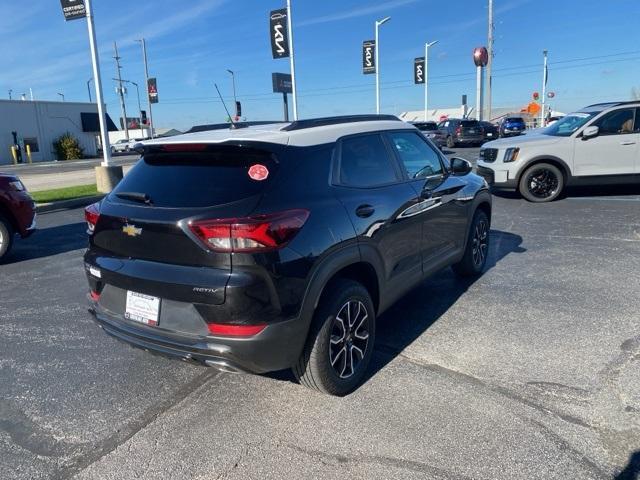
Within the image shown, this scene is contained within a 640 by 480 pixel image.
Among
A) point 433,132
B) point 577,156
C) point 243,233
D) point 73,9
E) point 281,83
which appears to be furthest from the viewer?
point 433,132

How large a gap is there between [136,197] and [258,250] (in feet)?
3.26

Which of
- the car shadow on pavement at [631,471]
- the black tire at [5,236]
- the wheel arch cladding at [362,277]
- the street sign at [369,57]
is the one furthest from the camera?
the street sign at [369,57]

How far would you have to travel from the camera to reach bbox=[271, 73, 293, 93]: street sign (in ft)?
73.1

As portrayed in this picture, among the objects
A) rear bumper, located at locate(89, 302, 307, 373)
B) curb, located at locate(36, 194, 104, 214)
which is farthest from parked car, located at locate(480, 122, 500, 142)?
rear bumper, located at locate(89, 302, 307, 373)

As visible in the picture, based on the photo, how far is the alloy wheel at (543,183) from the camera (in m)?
10.2

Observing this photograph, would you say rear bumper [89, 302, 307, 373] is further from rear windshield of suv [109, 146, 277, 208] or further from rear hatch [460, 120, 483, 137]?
rear hatch [460, 120, 483, 137]

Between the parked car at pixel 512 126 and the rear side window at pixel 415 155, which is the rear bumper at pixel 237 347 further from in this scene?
the parked car at pixel 512 126

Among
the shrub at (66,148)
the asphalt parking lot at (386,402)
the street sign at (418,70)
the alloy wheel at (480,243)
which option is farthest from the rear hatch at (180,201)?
the shrub at (66,148)

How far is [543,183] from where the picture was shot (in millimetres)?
10281

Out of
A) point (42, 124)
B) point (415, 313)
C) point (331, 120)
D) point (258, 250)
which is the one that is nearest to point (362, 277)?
point (258, 250)

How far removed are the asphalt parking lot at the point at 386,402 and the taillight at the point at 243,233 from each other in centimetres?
110

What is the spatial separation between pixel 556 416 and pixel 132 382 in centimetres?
272

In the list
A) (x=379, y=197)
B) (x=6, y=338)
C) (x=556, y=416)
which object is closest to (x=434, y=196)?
(x=379, y=197)

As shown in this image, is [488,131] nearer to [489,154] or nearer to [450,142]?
[450,142]
